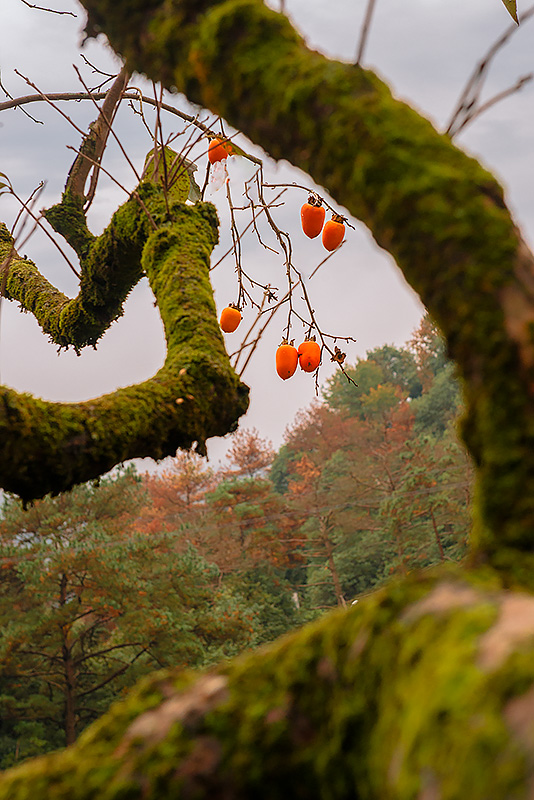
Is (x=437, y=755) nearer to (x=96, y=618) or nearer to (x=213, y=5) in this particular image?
(x=213, y=5)

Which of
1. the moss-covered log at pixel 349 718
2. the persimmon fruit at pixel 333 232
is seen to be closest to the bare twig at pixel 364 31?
the moss-covered log at pixel 349 718

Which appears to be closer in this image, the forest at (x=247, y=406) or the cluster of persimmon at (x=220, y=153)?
the forest at (x=247, y=406)

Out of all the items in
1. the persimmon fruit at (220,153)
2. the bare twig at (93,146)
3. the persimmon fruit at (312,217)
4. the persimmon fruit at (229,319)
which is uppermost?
the bare twig at (93,146)

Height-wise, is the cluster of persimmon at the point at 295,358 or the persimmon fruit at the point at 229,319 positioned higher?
the persimmon fruit at the point at 229,319

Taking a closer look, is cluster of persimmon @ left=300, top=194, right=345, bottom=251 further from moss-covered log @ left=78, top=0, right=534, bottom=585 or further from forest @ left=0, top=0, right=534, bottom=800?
moss-covered log @ left=78, top=0, right=534, bottom=585

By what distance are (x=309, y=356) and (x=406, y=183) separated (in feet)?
4.80

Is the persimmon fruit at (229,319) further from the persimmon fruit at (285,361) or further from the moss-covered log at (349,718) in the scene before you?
the moss-covered log at (349,718)

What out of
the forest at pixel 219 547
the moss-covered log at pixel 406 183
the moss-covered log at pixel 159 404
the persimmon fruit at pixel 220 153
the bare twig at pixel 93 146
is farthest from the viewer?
the forest at pixel 219 547

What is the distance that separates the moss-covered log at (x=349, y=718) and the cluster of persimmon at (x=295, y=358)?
5.01 ft

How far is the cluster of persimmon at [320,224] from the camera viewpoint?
6.52 ft

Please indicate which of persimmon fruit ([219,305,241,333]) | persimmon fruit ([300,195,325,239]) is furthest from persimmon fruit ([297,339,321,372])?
persimmon fruit ([300,195,325,239])

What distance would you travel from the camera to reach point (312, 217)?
2.07 metres

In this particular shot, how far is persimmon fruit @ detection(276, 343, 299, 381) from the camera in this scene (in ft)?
Result: 6.66

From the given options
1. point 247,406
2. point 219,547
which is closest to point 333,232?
point 247,406
